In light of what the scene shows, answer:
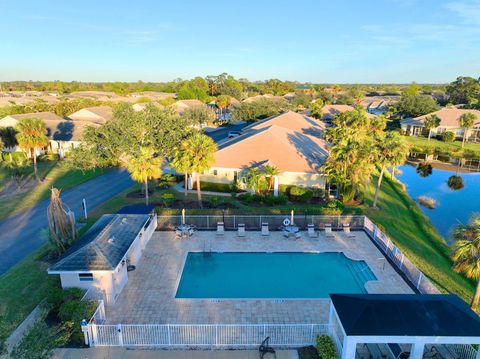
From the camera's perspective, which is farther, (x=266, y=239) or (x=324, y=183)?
(x=324, y=183)

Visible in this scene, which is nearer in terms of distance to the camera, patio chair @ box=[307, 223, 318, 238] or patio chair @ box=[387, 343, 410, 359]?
patio chair @ box=[387, 343, 410, 359]

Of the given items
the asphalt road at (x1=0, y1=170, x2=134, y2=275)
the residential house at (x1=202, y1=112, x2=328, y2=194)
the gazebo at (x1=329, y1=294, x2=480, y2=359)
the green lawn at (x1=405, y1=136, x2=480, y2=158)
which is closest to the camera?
the gazebo at (x1=329, y1=294, x2=480, y2=359)

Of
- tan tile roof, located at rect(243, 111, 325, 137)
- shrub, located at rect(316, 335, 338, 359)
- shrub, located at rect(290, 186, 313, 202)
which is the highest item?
tan tile roof, located at rect(243, 111, 325, 137)

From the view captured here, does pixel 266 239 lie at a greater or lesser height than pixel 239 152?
lesser

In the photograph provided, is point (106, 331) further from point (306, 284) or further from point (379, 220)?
point (379, 220)

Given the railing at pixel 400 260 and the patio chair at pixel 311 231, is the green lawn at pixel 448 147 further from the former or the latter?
the patio chair at pixel 311 231

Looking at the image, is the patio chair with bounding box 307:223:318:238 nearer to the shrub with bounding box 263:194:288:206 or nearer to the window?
the shrub with bounding box 263:194:288:206

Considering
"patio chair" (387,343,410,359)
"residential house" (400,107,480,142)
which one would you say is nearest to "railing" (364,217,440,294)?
"patio chair" (387,343,410,359)

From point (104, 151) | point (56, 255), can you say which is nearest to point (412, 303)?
point (56, 255)
